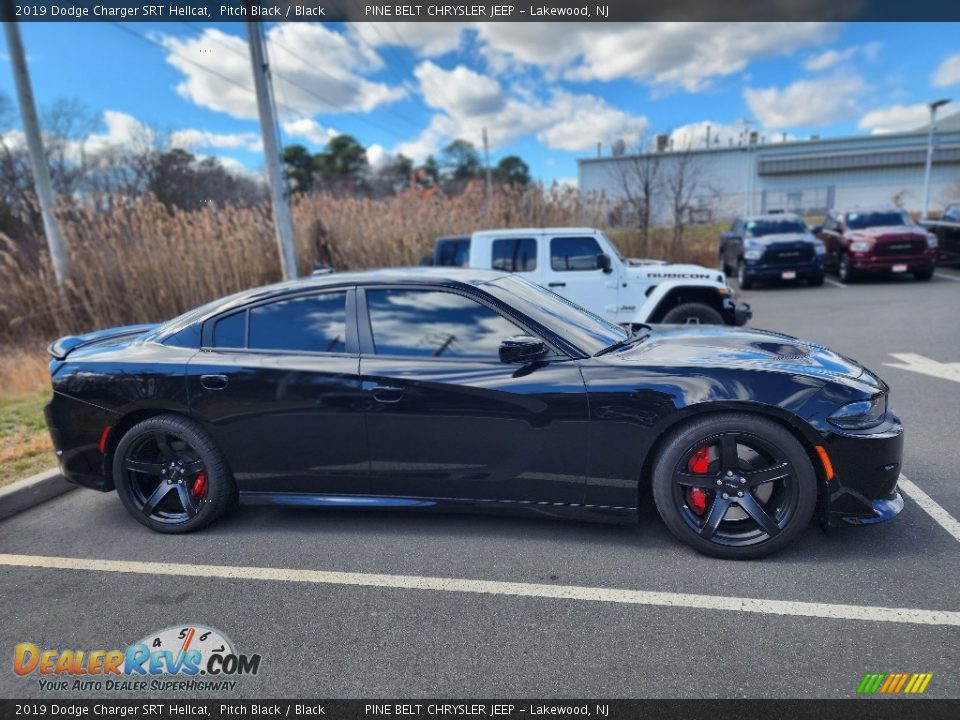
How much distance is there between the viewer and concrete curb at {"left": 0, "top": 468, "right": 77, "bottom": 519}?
405 centimetres

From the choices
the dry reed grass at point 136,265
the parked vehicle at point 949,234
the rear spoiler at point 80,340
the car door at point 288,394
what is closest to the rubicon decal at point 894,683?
the car door at point 288,394

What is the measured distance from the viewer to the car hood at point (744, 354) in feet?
9.94

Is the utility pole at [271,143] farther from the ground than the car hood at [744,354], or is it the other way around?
the utility pole at [271,143]

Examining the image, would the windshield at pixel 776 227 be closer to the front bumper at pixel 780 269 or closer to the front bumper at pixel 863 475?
the front bumper at pixel 780 269

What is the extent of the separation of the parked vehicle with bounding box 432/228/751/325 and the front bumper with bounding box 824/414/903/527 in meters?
4.95

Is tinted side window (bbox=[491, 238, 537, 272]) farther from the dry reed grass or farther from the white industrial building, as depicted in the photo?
the white industrial building

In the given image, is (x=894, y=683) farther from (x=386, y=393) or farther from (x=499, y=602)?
(x=386, y=393)

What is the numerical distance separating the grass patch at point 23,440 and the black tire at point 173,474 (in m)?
1.41

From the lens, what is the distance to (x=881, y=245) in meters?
14.1

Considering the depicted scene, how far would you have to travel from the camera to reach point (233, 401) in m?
3.46

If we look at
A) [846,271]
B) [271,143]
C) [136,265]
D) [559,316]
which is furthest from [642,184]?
[559,316]

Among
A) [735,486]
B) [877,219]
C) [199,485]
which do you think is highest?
[877,219]

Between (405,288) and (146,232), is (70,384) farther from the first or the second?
(146,232)

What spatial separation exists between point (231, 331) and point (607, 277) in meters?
5.53
